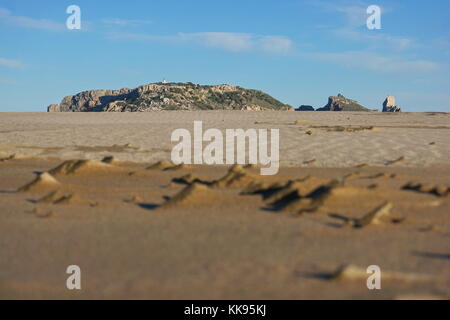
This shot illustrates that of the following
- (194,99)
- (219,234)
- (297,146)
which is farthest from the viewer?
(194,99)

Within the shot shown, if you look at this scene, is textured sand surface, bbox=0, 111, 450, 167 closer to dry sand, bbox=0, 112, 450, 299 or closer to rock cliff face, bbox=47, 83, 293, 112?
dry sand, bbox=0, 112, 450, 299

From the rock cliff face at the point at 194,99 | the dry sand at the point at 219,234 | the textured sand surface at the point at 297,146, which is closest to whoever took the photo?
the dry sand at the point at 219,234

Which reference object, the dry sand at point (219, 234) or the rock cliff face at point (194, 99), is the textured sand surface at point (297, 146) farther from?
the rock cliff face at point (194, 99)

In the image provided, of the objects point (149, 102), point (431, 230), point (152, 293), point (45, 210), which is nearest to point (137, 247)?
point (152, 293)

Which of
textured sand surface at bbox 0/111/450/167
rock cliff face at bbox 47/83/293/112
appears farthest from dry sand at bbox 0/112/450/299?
rock cliff face at bbox 47/83/293/112

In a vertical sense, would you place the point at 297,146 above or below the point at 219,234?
above

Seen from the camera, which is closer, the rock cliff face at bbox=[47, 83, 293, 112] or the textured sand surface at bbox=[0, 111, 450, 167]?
the textured sand surface at bbox=[0, 111, 450, 167]

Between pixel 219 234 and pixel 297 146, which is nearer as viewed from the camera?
pixel 219 234

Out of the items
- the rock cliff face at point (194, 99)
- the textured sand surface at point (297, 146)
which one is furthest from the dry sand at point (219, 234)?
the rock cliff face at point (194, 99)

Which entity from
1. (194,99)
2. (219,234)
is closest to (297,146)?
(219,234)

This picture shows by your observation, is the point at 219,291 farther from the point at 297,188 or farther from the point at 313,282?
the point at 297,188

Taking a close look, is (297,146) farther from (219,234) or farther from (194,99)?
(194,99)

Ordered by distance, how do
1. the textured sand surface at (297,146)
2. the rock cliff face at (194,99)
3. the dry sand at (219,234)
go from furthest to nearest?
the rock cliff face at (194,99) → the textured sand surface at (297,146) → the dry sand at (219,234)

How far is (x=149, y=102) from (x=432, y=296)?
254ft
